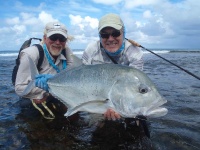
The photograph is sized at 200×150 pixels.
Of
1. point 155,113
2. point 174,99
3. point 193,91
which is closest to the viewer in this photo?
point 155,113

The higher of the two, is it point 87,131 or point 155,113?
point 155,113

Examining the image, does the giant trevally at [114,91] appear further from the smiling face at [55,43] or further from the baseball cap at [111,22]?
the smiling face at [55,43]

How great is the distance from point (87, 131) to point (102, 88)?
157 centimetres

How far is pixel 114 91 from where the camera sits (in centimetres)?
349

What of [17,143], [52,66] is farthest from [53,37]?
[17,143]

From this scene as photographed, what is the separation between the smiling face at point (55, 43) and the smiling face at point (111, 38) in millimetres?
1041

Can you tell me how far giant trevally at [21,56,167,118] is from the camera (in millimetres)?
3363

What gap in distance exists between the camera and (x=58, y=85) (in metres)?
4.24

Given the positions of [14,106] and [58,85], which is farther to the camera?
[14,106]

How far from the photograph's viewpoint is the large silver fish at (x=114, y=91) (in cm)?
336

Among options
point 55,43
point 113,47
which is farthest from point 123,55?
point 55,43

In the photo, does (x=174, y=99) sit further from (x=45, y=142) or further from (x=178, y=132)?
(x=45, y=142)

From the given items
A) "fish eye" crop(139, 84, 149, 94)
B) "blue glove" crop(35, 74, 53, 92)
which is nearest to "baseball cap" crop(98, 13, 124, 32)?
"blue glove" crop(35, 74, 53, 92)

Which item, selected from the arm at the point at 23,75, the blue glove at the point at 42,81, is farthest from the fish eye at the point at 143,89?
the arm at the point at 23,75
